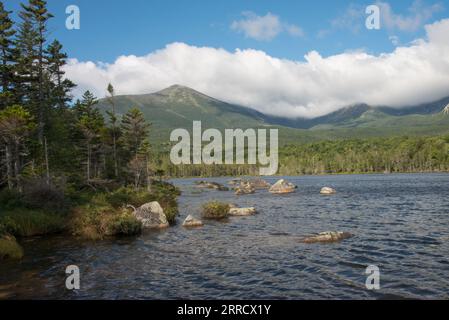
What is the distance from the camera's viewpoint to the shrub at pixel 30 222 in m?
26.2

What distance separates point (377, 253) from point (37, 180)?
28.8 metres

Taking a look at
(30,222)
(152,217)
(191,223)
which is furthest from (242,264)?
(30,222)

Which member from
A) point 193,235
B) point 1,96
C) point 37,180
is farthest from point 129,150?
point 193,235

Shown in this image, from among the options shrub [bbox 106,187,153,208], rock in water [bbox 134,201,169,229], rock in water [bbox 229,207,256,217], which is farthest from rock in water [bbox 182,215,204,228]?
shrub [bbox 106,187,153,208]

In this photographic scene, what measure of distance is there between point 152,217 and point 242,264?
15022 millimetres

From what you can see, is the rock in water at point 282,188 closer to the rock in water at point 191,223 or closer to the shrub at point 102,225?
the rock in water at point 191,223

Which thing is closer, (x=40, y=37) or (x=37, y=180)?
(x=37, y=180)

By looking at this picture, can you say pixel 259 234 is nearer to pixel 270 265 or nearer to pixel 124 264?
pixel 270 265

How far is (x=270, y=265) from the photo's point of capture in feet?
60.8

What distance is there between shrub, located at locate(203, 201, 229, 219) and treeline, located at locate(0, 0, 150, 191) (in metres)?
15.3

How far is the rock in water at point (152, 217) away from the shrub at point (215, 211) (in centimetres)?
637

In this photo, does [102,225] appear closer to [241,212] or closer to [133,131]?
[241,212]

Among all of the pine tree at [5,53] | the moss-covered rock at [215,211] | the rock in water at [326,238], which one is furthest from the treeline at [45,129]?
the rock in water at [326,238]
